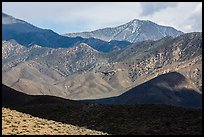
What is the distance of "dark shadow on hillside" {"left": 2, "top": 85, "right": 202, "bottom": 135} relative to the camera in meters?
42.1

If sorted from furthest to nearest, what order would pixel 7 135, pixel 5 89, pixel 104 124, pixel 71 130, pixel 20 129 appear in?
1. pixel 5 89
2. pixel 104 124
3. pixel 71 130
4. pixel 20 129
5. pixel 7 135

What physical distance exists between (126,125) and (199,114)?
31.5 ft

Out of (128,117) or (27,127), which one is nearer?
(27,127)

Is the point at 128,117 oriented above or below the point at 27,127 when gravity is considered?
above

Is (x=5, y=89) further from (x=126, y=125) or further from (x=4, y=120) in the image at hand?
(x=4, y=120)

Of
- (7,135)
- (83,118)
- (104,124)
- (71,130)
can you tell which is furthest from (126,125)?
(7,135)

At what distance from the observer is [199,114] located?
48.6 m

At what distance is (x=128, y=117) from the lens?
49.2m

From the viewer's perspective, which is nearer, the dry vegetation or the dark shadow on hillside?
the dry vegetation

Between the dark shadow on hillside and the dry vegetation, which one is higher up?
the dark shadow on hillside

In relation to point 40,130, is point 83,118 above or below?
above

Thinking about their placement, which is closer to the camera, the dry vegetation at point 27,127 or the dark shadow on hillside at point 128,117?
the dry vegetation at point 27,127

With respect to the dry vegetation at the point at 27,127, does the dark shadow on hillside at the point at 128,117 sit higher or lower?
higher

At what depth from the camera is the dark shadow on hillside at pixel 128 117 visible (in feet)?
138
